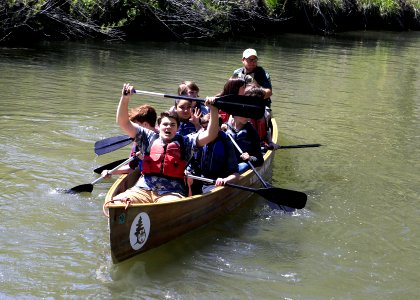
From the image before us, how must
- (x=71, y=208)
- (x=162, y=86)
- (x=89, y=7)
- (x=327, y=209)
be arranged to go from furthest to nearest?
1. (x=89, y=7)
2. (x=162, y=86)
3. (x=327, y=209)
4. (x=71, y=208)

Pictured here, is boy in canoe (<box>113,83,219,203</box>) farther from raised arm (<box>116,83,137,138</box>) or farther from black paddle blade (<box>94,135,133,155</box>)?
black paddle blade (<box>94,135,133,155</box>)

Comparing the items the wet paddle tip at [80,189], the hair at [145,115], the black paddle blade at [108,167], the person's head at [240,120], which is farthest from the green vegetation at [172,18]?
the person's head at [240,120]

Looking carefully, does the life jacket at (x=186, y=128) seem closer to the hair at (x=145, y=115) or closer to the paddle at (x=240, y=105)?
the hair at (x=145, y=115)

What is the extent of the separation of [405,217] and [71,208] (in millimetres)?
3577

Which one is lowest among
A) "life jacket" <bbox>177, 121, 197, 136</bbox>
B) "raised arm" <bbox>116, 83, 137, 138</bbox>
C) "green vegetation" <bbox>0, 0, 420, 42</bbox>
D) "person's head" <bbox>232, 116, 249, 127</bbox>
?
"life jacket" <bbox>177, 121, 197, 136</bbox>

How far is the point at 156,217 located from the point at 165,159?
57 centimetres

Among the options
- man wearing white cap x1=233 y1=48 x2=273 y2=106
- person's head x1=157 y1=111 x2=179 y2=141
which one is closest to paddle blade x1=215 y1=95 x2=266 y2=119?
person's head x1=157 y1=111 x2=179 y2=141

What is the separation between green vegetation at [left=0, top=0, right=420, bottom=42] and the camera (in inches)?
687

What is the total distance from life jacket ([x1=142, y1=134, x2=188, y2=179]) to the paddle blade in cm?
53

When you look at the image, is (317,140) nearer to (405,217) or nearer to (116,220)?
(405,217)

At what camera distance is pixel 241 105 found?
19.0 ft

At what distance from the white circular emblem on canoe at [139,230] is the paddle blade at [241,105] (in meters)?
1.17

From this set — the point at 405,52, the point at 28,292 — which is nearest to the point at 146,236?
the point at 28,292

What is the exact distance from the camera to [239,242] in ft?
19.9
